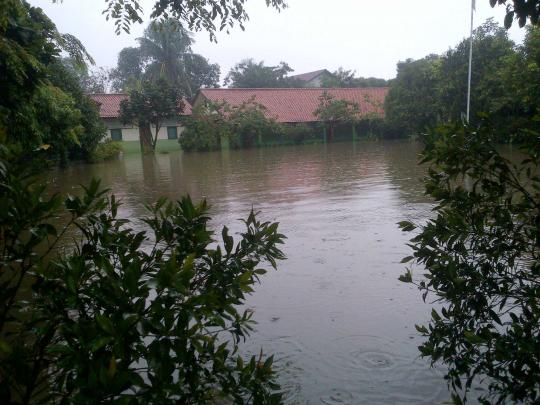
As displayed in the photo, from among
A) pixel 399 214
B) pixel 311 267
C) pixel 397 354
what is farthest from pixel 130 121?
pixel 397 354

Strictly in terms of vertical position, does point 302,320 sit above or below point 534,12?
below

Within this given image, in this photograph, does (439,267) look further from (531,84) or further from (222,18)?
(531,84)

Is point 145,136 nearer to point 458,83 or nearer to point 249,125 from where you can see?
point 249,125

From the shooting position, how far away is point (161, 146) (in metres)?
32.8

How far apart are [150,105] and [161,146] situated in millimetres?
3771

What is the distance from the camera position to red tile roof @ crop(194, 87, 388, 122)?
113 ft

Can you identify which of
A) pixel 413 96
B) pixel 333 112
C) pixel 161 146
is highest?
pixel 413 96

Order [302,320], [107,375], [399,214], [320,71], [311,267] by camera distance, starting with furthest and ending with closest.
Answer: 1. [320,71]
2. [399,214]
3. [311,267]
4. [302,320]
5. [107,375]

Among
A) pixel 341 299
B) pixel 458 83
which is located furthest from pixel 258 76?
pixel 341 299

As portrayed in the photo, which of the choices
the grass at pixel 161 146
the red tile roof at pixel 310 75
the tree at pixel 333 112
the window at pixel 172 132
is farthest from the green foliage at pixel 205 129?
the red tile roof at pixel 310 75

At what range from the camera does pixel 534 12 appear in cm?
221

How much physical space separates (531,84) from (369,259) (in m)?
16.8

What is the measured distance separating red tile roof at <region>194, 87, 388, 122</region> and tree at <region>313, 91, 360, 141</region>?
77 cm

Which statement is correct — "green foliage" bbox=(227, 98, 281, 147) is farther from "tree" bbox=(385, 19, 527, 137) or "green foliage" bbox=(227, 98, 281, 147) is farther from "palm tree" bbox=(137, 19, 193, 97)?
"palm tree" bbox=(137, 19, 193, 97)
